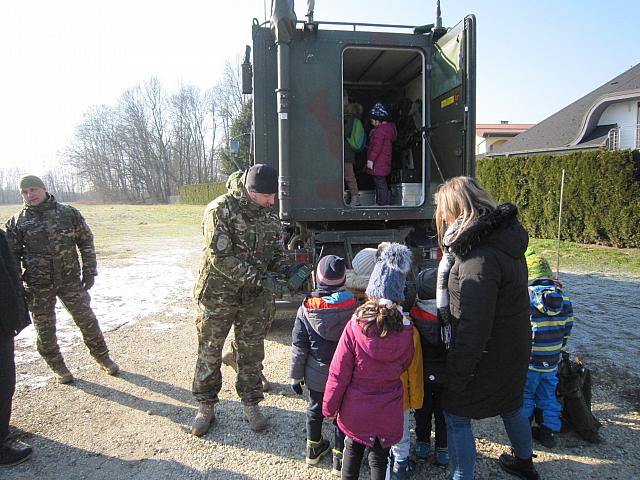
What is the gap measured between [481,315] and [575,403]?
1.39 m

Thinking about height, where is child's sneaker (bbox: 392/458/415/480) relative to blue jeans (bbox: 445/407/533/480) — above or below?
below

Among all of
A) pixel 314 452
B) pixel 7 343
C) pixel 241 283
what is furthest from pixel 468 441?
pixel 7 343

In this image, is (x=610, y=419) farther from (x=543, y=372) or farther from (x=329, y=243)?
(x=329, y=243)

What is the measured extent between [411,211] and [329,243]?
0.98 meters

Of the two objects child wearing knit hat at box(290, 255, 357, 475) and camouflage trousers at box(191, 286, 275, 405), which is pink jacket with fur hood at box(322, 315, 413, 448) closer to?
child wearing knit hat at box(290, 255, 357, 475)

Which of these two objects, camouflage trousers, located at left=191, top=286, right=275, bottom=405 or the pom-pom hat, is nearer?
the pom-pom hat

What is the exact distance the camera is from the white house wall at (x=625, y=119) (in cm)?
1692

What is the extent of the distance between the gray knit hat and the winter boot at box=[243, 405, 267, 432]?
2559mm

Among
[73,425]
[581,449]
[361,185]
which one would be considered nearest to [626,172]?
[361,185]

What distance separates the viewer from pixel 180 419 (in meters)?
3.34

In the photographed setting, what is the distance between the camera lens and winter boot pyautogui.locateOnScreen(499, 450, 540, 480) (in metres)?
2.54

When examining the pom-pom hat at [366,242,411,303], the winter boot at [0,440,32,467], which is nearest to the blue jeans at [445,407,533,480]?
the pom-pom hat at [366,242,411,303]

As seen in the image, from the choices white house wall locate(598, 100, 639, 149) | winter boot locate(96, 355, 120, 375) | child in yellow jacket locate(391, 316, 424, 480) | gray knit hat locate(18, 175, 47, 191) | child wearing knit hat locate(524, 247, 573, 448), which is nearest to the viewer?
child in yellow jacket locate(391, 316, 424, 480)

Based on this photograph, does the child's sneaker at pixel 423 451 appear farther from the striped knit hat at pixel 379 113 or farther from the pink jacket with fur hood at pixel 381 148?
the striped knit hat at pixel 379 113
